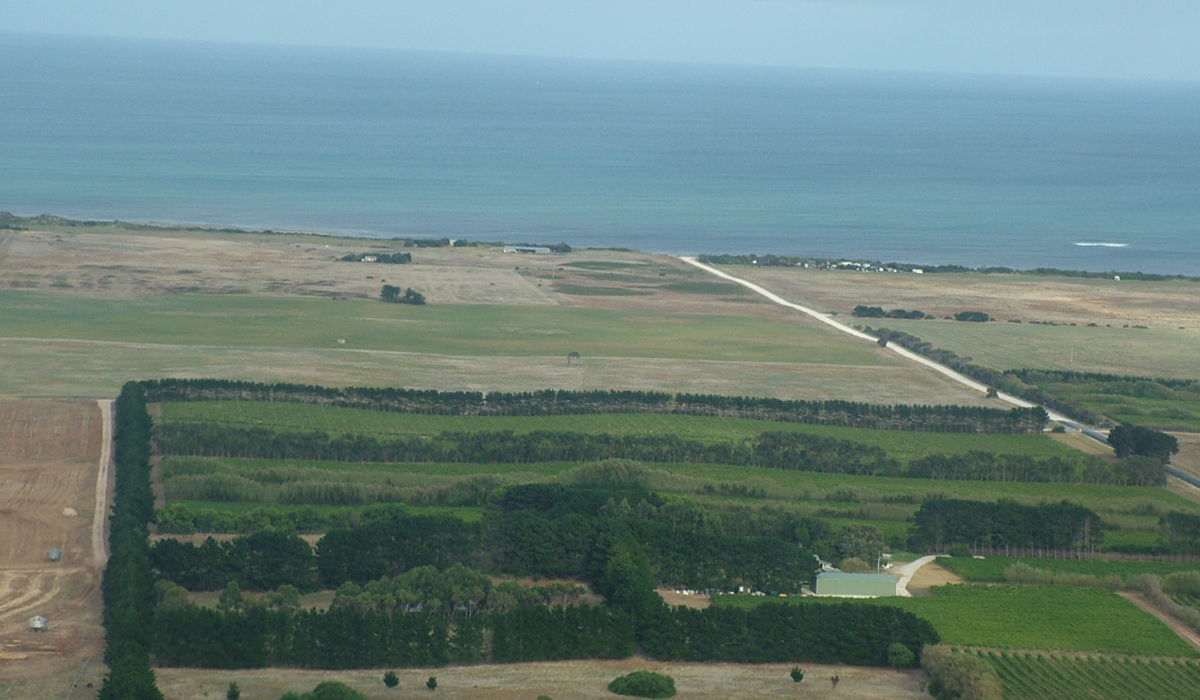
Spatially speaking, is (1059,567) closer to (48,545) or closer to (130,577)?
(130,577)

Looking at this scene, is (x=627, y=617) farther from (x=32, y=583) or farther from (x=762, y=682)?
(x=32, y=583)

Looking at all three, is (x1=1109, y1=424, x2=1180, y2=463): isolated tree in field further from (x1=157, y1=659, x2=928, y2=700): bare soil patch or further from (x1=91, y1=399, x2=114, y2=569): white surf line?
(x1=91, y1=399, x2=114, y2=569): white surf line

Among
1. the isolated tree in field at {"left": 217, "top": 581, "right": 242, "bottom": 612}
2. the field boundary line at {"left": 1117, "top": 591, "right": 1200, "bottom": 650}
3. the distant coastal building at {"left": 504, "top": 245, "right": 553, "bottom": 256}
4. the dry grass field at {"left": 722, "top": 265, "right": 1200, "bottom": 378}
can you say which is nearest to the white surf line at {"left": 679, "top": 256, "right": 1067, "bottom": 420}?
the dry grass field at {"left": 722, "top": 265, "right": 1200, "bottom": 378}

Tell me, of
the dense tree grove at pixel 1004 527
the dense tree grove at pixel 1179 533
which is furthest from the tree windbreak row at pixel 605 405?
the dense tree grove at pixel 1004 527

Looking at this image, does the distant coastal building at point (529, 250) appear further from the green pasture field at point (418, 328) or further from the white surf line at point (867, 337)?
the green pasture field at point (418, 328)

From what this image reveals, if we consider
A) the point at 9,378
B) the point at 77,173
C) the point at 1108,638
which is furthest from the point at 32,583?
the point at 77,173

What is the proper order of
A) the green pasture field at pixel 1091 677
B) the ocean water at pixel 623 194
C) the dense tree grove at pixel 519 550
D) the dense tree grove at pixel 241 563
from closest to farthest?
1. the green pasture field at pixel 1091 677
2. the dense tree grove at pixel 241 563
3. the dense tree grove at pixel 519 550
4. the ocean water at pixel 623 194
